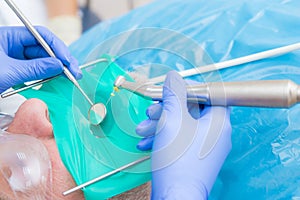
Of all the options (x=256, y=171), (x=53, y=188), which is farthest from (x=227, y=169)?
(x=53, y=188)

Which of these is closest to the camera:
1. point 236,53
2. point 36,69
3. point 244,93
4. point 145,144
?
point 244,93

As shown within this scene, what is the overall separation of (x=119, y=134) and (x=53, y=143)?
15 centimetres

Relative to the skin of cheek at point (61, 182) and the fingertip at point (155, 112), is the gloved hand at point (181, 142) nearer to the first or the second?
the fingertip at point (155, 112)

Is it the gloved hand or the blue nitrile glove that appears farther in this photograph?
the blue nitrile glove

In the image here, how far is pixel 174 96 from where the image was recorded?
31.5 inches

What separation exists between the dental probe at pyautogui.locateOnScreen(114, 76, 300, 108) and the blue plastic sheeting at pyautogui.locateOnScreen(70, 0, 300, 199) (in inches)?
6.9

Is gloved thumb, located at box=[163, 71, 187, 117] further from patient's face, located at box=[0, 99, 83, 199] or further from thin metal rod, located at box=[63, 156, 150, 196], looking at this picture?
patient's face, located at box=[0, 99, 83, 199]

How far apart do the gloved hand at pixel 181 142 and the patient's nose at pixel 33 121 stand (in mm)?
223

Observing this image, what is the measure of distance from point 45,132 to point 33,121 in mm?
35

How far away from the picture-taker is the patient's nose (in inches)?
36.0

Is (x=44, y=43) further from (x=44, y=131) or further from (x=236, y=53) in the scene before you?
(x=236, y=53)

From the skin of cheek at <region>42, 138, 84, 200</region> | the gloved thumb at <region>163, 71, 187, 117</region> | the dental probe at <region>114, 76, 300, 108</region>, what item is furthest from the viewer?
the skin of cheek at <region>42, 138, 84, 200</region>

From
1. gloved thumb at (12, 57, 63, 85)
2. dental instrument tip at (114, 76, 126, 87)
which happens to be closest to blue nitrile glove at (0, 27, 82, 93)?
gloved thumb at (12, 57, 63, 85)

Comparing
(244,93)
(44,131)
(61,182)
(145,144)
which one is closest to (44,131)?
(44,131)
